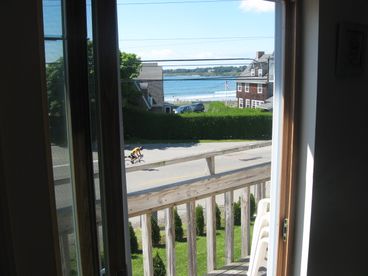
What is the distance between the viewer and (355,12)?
1.57 metres

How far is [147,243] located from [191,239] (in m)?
0.38

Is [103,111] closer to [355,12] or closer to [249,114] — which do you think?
[355,12]

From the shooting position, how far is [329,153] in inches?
62.7

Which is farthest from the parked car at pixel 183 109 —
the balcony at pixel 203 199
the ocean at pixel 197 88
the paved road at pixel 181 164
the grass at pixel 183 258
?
the grass at pixel 183 258

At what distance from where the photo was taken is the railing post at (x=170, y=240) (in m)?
2.38

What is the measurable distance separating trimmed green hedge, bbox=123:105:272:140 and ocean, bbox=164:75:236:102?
24 centimetres

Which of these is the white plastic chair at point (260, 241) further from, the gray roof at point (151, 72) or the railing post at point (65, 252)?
the railing post at point (65, 252)

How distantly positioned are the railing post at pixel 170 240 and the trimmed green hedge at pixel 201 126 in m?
0.60

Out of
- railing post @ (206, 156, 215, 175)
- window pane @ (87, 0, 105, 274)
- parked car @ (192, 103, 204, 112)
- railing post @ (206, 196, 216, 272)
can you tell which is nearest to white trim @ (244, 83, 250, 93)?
parked car @ (192, 103, 204, 112)

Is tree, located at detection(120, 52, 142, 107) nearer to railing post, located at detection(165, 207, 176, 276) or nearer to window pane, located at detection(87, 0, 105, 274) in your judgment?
railing post, located at detection(165, 207, 176, 276)

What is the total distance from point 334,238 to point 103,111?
1.32m

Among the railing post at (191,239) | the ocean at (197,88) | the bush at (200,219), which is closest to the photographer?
the ocean at (197,88)

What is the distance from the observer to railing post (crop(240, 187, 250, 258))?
9.21 ft

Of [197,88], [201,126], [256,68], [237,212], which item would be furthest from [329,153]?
[237,212]
